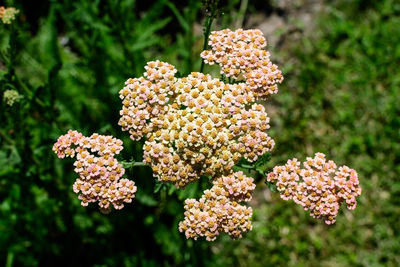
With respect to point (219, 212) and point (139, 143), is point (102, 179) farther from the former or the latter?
point (139, 143)

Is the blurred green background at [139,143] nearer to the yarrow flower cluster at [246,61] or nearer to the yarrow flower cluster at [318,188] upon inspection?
the yarrow flower cluster at [246,61]

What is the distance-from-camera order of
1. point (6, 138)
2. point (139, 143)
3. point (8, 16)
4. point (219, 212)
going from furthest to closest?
point (139, 143) → point (6, 138) → point (8, 16) → point (219, 212)

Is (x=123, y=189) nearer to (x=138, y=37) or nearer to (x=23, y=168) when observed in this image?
(x=23, y=168)

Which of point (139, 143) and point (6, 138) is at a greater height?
point (6, 138)

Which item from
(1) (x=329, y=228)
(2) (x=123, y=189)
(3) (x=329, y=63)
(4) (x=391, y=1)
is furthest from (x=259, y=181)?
(4) (x=391, y=1)

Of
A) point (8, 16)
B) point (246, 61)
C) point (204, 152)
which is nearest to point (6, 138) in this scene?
point (8, 16)

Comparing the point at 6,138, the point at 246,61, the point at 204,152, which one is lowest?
the point at 6,138

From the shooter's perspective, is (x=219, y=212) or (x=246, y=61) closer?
(x=219, y=212)

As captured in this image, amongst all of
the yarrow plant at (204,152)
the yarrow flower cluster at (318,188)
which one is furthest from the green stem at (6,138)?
the yarrow flower cluster at (318,188)
